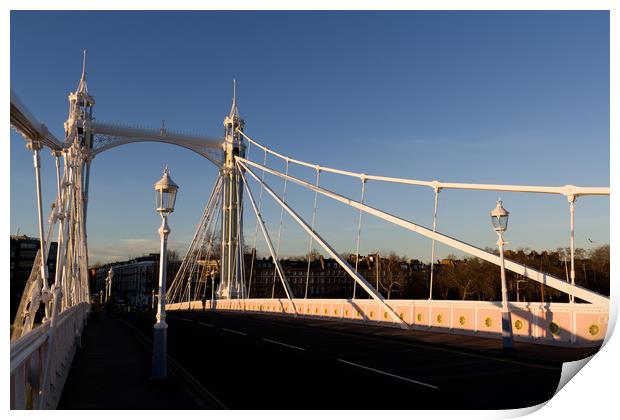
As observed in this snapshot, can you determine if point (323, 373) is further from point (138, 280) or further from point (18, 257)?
point (138, 280)

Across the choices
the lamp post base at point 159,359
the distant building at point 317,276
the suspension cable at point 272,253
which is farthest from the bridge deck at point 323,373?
the distant building at point 317,276

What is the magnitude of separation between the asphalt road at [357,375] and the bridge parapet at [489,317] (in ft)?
8.36

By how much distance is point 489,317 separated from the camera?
1761 cm

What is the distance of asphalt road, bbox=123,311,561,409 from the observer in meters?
8.59

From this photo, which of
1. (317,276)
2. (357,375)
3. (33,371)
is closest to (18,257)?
(357,375)

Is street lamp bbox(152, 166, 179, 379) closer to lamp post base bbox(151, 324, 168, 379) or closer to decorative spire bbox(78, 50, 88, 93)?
lamp post base bbox(151, 324, 168, 379)

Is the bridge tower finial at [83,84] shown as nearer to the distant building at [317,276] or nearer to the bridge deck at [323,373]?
the bridge deck at [323,373]

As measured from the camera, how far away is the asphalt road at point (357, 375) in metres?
8.59

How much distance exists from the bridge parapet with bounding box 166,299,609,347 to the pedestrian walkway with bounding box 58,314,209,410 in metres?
9.98

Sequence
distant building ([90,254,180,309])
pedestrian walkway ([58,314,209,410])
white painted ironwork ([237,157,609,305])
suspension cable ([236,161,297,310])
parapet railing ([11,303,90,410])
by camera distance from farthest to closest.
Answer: distant building ([90,254,180,309]) < suspension cable ([236,161,297,310]) < white painted ironwork ([237,157,609,305]) < pedestrian walkway ([58,314,209,410]) < parapet railing ([11,303,90,410])

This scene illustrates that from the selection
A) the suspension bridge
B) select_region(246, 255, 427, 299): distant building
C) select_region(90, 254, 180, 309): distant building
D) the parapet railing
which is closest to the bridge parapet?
the suspension bridge

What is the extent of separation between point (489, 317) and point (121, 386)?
11.9 meters

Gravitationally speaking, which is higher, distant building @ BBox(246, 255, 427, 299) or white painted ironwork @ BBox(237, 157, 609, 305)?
white painted ironwork @ BBox(237, 157, 609, 305)
